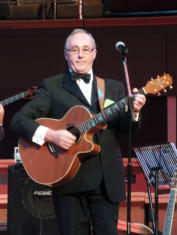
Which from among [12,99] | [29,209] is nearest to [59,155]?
[29,209]

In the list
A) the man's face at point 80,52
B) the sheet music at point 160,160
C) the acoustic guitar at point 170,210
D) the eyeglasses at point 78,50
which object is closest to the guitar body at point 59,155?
the man's face at point 80,52

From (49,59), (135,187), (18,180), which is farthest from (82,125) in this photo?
(49,59)

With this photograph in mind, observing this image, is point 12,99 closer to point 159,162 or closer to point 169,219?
point 159,162

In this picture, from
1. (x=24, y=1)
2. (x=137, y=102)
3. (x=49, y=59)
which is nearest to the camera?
(x=137, y=102)

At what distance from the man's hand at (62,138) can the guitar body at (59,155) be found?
0.05 meters

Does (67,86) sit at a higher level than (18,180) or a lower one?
higher

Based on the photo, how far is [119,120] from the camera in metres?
3.64

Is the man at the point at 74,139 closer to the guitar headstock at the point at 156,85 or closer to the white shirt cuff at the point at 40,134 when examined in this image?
the white shirt cuff at the point at 40,134

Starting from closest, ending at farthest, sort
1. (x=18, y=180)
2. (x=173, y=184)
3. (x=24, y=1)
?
(x=173, y=184)
(x=18, y=180)
(x=24, y=1)

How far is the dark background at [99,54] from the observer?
6832 millimetres

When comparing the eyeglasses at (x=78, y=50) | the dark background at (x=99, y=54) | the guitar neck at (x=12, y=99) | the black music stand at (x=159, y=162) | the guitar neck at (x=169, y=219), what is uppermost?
the eyeglasses at (x=78, y=50)

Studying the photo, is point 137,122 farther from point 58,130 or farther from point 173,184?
point 173,184

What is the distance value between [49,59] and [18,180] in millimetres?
2254

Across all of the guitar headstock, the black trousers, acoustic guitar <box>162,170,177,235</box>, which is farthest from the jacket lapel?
acoustic guitar <box>162,170,177,235</box>
